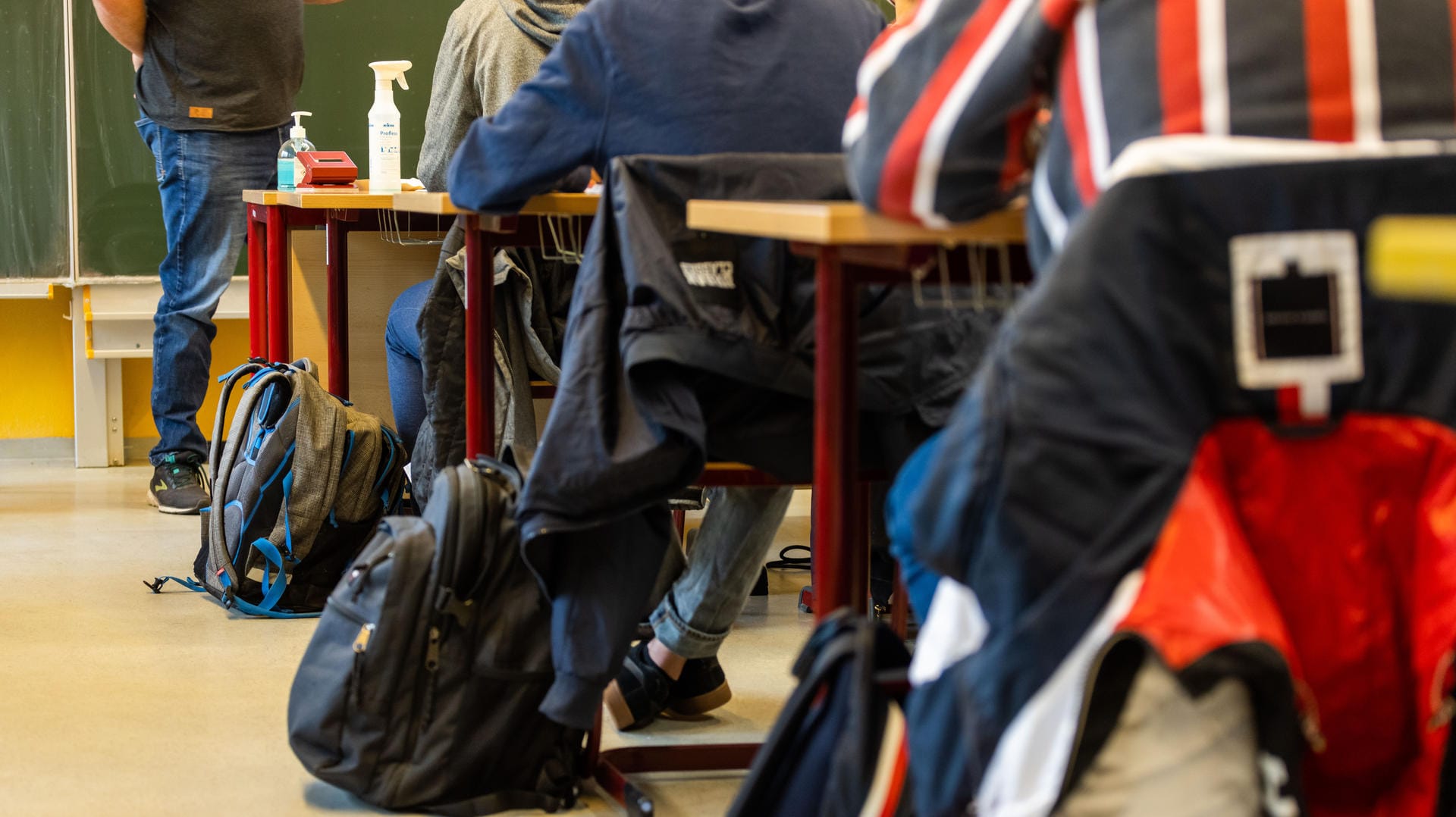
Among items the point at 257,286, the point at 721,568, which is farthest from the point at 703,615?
the point at 257,286

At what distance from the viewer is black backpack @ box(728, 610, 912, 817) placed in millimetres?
1112

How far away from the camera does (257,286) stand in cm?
354

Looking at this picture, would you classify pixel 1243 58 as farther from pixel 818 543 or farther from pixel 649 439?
pixel 649 439

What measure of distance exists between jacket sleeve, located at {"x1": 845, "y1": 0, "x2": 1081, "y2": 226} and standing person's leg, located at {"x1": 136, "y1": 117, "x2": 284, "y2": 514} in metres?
2.83

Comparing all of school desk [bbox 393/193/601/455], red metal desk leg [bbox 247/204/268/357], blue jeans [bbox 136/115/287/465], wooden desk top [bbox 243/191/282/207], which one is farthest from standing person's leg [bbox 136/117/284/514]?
school desk [bbox 393/193/601/455]

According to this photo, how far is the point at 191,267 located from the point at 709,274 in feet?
8.22

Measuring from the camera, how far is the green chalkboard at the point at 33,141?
13.6 ft

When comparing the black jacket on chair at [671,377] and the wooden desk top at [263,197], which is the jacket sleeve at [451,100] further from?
the black jacket on chair at [671,377]

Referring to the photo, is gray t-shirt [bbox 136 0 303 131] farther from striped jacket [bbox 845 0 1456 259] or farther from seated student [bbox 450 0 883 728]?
striped jacket [bbox 845 0 1456 259]

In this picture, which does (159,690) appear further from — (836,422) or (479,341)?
(836,422)

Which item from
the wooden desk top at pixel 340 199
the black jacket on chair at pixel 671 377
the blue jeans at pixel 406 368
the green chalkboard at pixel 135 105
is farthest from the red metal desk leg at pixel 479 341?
the green chalkboard at pixel 135 105

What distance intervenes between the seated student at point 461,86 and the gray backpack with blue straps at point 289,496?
8.1 inches

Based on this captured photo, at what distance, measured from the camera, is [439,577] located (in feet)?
5.74

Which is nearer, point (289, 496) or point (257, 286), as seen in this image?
point (289, 496)
